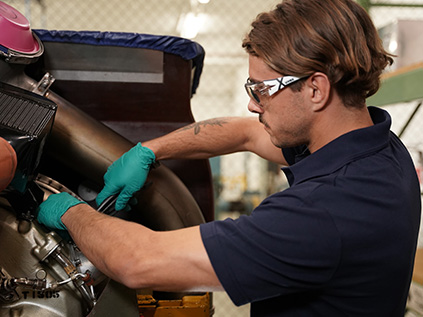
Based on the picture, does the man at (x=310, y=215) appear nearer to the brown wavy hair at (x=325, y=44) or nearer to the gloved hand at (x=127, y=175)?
the brown wavy hair at (x=325, y=44)

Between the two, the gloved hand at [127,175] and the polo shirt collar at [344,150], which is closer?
the polo shirt collar at [344,150]

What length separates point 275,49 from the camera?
97 cm

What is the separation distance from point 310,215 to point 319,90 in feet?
0.98

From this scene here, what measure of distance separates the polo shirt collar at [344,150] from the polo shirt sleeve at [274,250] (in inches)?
5.6

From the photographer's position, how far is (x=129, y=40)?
1.37m

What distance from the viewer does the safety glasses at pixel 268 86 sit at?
0.97 metres

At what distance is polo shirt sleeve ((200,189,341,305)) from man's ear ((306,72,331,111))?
0.25 m

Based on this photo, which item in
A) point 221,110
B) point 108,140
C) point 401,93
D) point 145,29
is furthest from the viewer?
point 221,110

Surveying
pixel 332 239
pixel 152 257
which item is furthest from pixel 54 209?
pixel 332 239

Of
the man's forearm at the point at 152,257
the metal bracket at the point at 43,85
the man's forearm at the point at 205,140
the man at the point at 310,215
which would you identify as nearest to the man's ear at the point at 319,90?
the man at the point at 310,215

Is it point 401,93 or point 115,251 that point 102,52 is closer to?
point 115,251

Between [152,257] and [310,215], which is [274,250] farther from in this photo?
[152,257]

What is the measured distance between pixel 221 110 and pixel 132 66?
34.7 feet

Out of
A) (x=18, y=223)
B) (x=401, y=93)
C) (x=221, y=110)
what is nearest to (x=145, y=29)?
(x=221, y=110)
